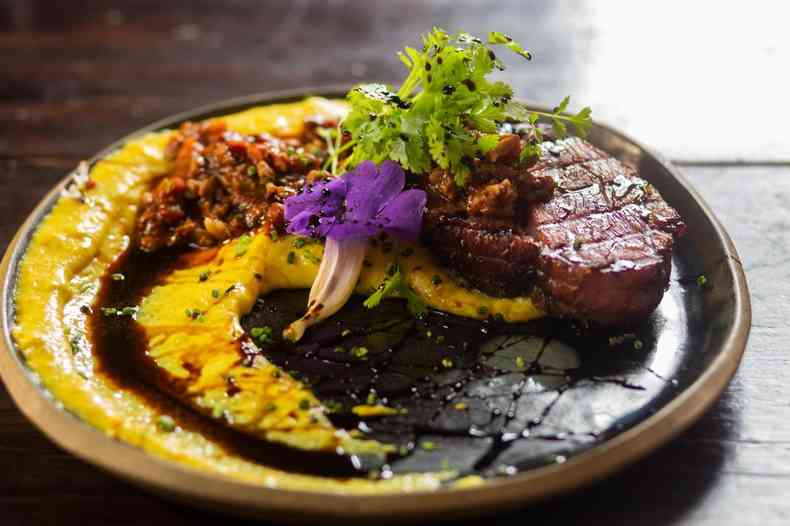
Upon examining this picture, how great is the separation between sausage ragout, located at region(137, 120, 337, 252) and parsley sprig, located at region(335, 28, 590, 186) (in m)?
0.61

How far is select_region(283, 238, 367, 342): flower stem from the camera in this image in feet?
13.6

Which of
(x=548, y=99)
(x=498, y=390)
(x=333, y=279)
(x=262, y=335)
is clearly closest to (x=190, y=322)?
(x=262, y=335)

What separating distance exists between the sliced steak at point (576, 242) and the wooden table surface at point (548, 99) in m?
0.67

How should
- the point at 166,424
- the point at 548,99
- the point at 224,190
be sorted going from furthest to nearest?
the point at 548,99 → the point at 224,190 → the point at 166,424

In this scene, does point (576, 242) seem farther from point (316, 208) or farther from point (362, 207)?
point (316, 208)

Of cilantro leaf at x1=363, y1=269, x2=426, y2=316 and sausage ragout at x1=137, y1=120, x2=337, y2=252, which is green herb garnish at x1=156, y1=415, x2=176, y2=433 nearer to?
cilantro leaf at x1=363, y1=269, x2=426, y2=316

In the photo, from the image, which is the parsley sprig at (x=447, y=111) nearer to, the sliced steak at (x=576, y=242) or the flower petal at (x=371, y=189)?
the flower petal at (x=371, y=189)

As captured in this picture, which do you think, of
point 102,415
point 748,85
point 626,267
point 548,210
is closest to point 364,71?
point 748,85

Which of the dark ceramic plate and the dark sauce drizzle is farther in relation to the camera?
the dark sauce drizzle

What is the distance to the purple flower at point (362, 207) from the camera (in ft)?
13.9

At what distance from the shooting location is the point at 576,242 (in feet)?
13.0

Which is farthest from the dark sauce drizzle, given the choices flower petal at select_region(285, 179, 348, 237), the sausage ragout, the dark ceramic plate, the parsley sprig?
the parsley sprig

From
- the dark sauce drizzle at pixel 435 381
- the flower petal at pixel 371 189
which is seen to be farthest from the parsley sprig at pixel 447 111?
the dark sauce drizzle at pixel 435 381

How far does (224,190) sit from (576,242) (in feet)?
6.74
